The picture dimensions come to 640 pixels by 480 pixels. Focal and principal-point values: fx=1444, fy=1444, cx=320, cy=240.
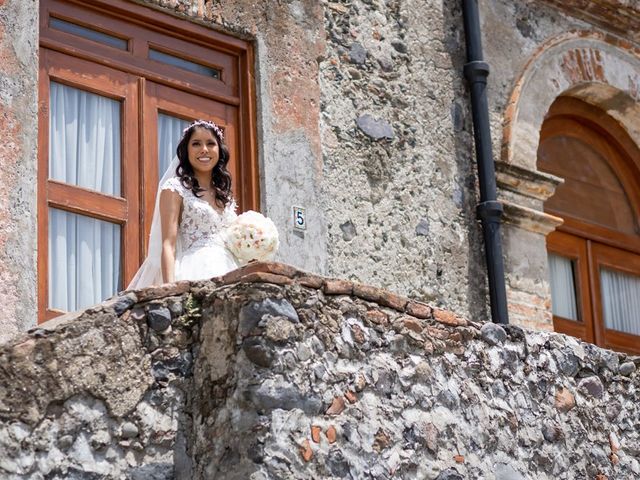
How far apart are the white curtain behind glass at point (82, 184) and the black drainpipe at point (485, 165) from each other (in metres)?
2.64

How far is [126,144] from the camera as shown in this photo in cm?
772

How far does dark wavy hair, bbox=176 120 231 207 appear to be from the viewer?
6906 mm

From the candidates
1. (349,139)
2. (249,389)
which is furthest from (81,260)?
Result: (249,389)

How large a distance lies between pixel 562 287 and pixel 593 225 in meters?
0.58

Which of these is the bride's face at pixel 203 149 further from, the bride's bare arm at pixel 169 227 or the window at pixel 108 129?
the window at pixel 108 129

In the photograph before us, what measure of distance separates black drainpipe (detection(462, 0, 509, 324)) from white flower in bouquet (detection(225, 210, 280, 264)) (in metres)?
2.67

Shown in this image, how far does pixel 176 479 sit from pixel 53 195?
104 inches

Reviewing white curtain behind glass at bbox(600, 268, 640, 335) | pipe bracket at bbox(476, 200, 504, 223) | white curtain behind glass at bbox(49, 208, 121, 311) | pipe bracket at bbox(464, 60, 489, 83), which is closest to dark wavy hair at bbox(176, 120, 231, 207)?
white curtain behind glass at bbox(49, 208, 121, 311)

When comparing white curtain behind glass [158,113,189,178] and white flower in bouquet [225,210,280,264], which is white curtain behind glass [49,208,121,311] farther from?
white flower in bouquet [225,210,280,264]

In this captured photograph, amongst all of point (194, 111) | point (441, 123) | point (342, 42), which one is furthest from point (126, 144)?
point (441, 123)

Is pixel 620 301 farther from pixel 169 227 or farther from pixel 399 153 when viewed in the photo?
pixel 169 227

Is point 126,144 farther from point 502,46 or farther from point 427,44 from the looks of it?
point 502,46

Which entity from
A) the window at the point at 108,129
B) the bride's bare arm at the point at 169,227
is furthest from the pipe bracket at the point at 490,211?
the bride's bare arm at the point at 169,227

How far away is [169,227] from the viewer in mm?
6766
